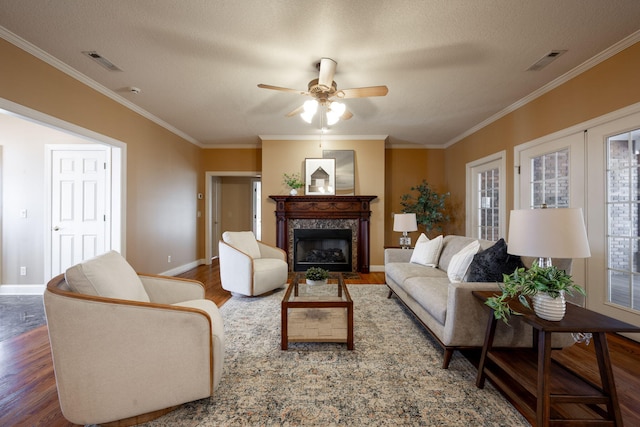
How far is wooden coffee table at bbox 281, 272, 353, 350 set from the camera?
2.06 m

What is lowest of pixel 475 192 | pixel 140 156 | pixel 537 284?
pixel 537 284

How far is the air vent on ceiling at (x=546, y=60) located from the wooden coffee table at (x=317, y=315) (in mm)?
2805

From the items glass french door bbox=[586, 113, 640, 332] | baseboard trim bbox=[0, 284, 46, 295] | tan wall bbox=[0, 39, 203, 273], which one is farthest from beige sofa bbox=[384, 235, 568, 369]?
baseboard trim bbox=[0, 284, 46, 295]

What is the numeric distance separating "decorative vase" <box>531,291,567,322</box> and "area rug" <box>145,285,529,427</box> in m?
0.58

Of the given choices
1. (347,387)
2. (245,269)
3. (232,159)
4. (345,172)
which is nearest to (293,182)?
(345,172)

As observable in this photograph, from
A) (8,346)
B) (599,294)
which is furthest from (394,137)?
(8,346)

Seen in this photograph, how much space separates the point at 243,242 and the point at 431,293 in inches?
100

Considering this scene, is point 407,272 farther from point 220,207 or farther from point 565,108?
point 220,207

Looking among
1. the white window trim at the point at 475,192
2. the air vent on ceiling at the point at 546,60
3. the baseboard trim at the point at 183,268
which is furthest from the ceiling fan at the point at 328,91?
the baseboard trim at the point at 183,268

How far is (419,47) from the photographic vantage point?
7.59ft

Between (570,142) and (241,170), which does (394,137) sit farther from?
(241,170)

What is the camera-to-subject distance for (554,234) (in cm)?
138

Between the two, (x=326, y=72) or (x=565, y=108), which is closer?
(x=326, y=72)

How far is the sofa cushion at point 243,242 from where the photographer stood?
361 centimetres
